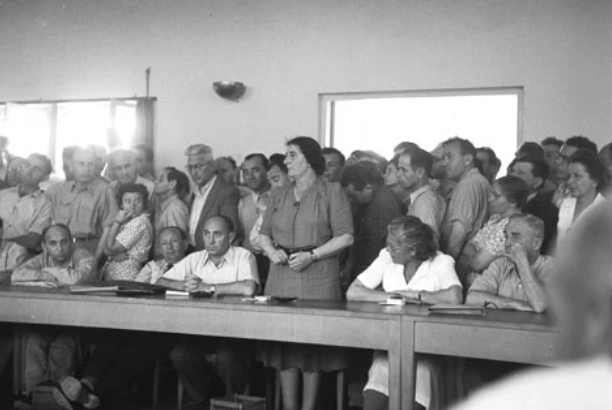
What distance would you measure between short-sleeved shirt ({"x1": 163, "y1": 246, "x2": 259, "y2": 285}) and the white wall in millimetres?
2728

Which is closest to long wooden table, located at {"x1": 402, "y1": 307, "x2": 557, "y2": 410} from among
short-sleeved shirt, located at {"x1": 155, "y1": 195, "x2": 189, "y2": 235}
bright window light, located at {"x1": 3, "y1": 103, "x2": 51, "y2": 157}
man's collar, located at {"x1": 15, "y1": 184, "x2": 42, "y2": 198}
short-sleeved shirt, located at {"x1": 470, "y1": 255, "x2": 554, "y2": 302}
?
short-sleeved shirt, located at {"x1": 470, "y1": 255, "x2": 554, "y2": 302}

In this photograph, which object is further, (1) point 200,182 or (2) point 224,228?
(1) point 200,182

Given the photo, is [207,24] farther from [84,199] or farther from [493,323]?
[493,323]

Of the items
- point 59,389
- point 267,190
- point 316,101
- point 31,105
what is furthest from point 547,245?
point 31,105

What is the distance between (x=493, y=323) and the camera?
3.54 meters

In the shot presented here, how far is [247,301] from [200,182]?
1.86 m

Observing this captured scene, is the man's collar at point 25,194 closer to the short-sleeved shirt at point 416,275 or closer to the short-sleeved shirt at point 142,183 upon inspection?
the short-sleeved shirt at point 142,183

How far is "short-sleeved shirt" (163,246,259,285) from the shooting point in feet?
15.7

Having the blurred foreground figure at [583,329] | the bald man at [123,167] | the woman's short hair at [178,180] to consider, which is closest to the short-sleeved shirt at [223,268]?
the woman's short hair at [178,180]

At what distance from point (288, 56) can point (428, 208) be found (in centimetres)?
316

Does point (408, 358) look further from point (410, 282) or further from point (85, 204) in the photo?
point (85, 204)

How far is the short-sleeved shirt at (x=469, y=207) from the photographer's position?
4.66 meters

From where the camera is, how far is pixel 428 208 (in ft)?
15.2

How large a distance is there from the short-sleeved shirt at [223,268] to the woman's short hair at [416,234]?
3.04 feet
